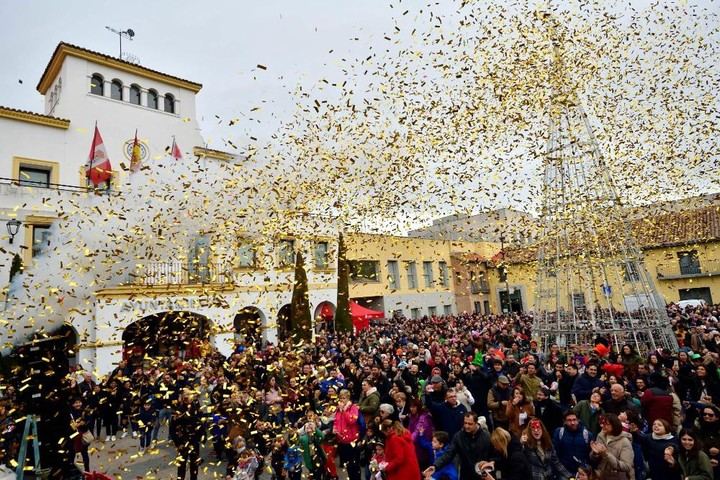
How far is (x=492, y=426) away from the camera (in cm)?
809

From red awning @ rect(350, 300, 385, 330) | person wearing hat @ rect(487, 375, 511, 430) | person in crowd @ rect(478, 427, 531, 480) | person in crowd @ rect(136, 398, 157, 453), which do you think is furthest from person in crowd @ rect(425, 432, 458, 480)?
red awning @ rect(350, 300, 385, 330)

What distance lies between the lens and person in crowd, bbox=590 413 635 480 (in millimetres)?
4875

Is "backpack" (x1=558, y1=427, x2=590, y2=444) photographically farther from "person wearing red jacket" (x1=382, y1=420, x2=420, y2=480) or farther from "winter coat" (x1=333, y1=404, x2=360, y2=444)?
"winter coat" (x1=333, y1=404, x2=360, y2=444)

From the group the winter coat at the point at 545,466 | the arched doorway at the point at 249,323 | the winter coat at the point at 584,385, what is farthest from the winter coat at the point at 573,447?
the arched doorway at the point at 249,323

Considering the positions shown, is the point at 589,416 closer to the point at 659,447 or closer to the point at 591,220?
the point at 659,447

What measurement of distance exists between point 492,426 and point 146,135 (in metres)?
20.1

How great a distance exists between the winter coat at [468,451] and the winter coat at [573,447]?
104cm

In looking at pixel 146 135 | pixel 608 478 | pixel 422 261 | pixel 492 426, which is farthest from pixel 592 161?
pixel 422 261

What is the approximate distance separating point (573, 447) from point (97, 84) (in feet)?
75.1

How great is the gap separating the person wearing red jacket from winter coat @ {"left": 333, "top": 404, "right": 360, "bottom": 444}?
1.65 m

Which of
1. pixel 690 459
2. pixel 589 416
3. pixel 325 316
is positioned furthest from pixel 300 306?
pixel 690 459

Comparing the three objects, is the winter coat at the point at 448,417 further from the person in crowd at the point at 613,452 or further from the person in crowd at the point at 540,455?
the person in crowd at the point at 613,452

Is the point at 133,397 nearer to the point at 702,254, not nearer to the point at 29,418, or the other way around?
the point at 29,418

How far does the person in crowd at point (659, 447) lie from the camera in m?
5.12
